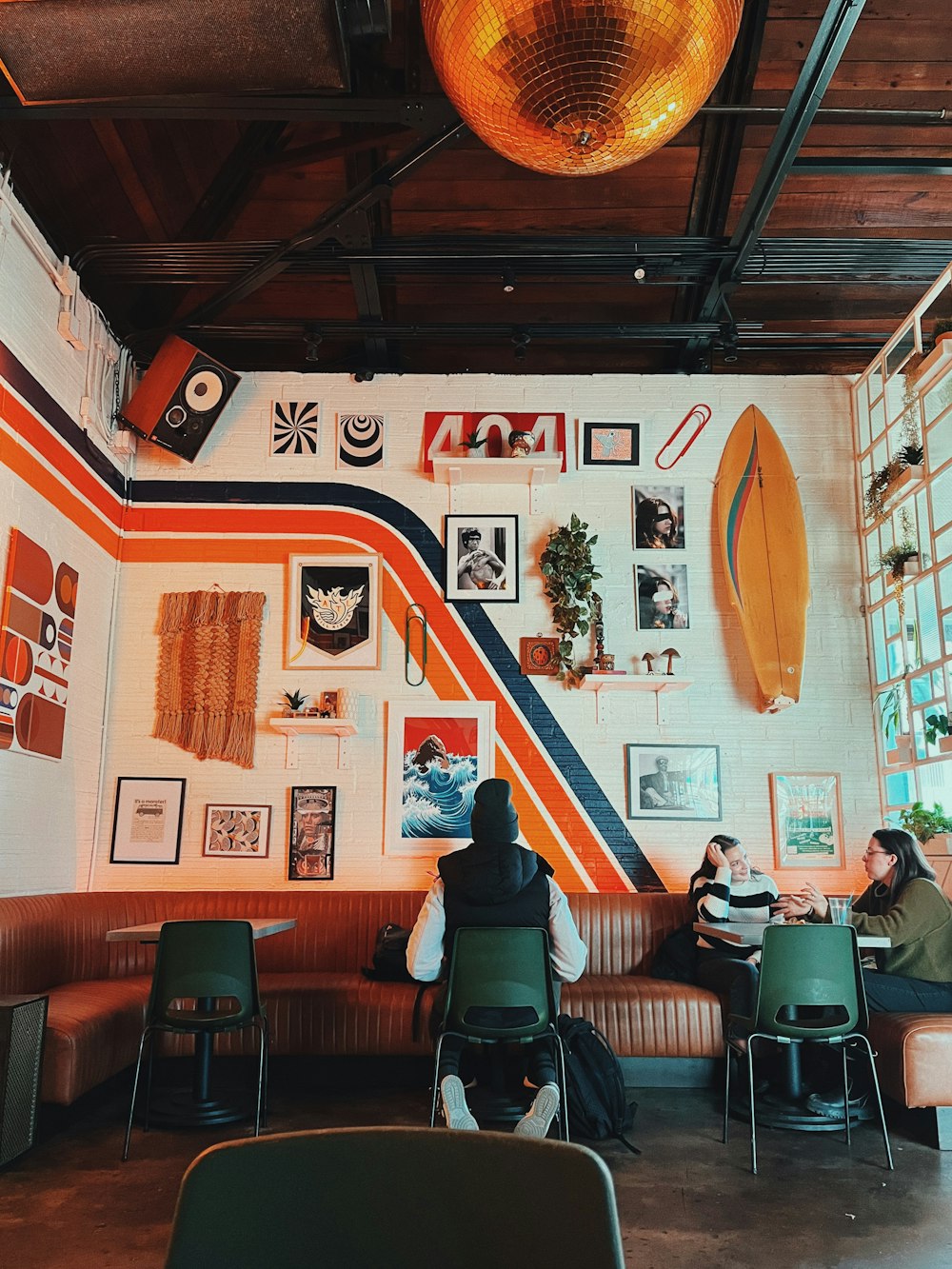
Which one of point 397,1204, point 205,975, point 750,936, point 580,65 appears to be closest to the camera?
point 397,1204

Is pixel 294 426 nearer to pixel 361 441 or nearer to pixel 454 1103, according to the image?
pixel 361 441

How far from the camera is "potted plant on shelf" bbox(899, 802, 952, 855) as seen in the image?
554 centimetres

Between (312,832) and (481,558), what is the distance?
2160 millimetres

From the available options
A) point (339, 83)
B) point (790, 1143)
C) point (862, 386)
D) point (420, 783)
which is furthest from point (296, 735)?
point (862, 386)

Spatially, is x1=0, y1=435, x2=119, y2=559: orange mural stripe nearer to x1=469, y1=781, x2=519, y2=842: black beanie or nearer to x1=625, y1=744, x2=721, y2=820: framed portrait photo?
x1=469, y1=781, x2=519, y2=842: black beanie

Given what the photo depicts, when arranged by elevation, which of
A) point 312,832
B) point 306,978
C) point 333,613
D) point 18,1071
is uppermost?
point 333,613

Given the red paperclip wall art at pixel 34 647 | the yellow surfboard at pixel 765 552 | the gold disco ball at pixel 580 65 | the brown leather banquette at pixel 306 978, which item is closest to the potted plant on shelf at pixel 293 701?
the brown leather banquette at pixel 306 978

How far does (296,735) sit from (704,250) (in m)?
3.96

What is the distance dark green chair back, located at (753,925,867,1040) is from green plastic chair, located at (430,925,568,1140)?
0.88 metres

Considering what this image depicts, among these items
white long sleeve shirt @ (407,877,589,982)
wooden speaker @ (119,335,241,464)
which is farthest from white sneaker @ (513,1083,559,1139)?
wooden speaker @ (119,335,241,464)

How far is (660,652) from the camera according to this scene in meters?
6.78

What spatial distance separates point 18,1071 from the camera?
3.87 meters

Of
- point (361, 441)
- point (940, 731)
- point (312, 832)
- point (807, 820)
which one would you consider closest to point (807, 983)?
point (940, 731)

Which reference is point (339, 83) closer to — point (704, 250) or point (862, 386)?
point (704, 250)
